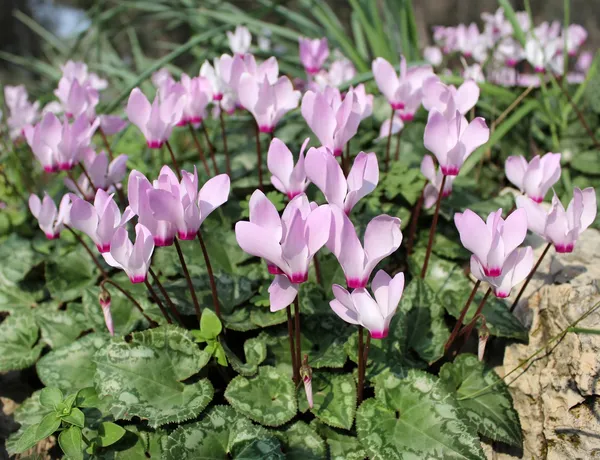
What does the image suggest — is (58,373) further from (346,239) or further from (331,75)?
(331,75)

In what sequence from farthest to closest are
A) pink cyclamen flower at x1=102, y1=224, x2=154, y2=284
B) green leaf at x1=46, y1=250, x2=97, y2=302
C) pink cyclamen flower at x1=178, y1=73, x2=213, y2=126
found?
green leaf at x1=46, y1=250, x2=97, y2=302
pink cyclamen flower at x1=178, y1=73, x2=213, y2=126
pink cyclamen flower at x1=102, y1=224, x2=154, y2=284

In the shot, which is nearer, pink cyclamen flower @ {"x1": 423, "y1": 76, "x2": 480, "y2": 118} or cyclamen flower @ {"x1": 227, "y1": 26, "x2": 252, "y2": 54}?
pink cyclamen flower @ {"x1": 423, "y1": 76, "x2": 480, "y2": 118}

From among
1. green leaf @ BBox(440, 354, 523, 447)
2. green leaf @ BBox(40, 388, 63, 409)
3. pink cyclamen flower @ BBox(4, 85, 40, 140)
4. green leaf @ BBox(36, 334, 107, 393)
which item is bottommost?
green leaf @ BBox(440, 354, 523, 447)

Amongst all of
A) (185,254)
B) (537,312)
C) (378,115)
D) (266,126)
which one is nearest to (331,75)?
(378,115)

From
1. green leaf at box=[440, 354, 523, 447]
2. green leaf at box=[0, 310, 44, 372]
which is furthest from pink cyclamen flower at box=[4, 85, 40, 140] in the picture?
green leaf at box=[440, 354, 523, 447]

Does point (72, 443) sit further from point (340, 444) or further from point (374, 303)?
point (374, 303)

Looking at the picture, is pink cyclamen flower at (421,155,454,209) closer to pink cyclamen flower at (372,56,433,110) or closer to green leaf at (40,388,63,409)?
pink cyclamen flower at (372,56,433,110)
